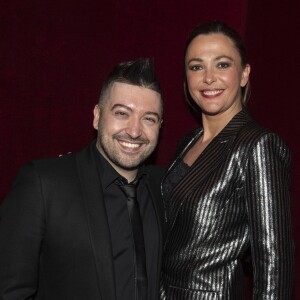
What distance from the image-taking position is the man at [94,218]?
4.88 ft

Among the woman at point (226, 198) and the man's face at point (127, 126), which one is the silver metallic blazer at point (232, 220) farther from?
the man's face at point (127, 126)

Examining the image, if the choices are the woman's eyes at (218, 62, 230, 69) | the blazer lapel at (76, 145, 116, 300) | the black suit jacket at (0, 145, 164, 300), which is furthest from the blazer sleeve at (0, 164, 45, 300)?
the woman's eyes at (218, 62, 230, 69)

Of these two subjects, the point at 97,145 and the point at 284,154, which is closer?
the point at 284,154

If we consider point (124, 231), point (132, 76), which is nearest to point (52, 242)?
point (124, 231)

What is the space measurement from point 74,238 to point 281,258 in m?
0.66

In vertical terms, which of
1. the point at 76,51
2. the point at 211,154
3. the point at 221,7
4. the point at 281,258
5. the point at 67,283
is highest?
the point at 221,7

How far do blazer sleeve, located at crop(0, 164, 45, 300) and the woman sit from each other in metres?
0.48

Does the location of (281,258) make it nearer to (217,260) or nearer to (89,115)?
(217,260)

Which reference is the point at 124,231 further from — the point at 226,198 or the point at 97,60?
the point at 97,60

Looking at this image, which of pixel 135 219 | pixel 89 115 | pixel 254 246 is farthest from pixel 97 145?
pixel 254 246

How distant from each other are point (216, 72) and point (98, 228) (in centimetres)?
74

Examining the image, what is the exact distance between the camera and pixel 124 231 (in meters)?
1.63

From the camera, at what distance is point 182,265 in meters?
1.64

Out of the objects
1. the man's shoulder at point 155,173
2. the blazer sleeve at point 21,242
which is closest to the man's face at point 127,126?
the man's shoulder at point 155,173
